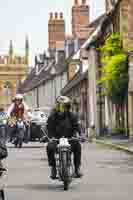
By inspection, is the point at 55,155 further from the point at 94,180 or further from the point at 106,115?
the point at 106,115

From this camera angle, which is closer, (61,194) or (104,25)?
(61,194)

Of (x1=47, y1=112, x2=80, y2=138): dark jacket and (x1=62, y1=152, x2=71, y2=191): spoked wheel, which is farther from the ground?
(x1=47, y1=112, x2=80, y2=138): dark jacket

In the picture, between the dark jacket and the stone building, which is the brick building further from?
the dark jacket

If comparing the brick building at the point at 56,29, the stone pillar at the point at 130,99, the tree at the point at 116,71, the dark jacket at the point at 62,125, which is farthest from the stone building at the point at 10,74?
the dark jacket at the point at 62,125

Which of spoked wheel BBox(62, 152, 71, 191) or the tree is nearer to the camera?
spoked wheel BBox(62, 152, 71, 191)

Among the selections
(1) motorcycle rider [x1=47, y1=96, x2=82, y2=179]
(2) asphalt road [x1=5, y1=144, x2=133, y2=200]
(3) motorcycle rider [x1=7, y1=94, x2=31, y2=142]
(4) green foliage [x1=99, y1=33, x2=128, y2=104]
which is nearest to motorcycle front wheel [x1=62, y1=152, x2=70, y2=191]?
(2) asphalt road [x1=5, y1=144, x2=133, y2=200]

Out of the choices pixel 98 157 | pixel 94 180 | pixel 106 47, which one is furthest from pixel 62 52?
pixel 94 180

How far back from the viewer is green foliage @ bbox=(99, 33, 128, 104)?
144 feet

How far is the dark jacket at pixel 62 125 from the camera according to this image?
1484 centimetres

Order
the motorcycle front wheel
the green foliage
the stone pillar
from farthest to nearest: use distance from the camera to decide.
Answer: the green foliage < the stone pillar < the motorcycle front wheel

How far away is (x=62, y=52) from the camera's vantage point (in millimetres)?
87125

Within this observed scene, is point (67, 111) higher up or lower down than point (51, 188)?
higher up

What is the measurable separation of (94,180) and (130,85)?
2555cm

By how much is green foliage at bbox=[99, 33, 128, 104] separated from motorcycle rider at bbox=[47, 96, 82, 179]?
28724mm
